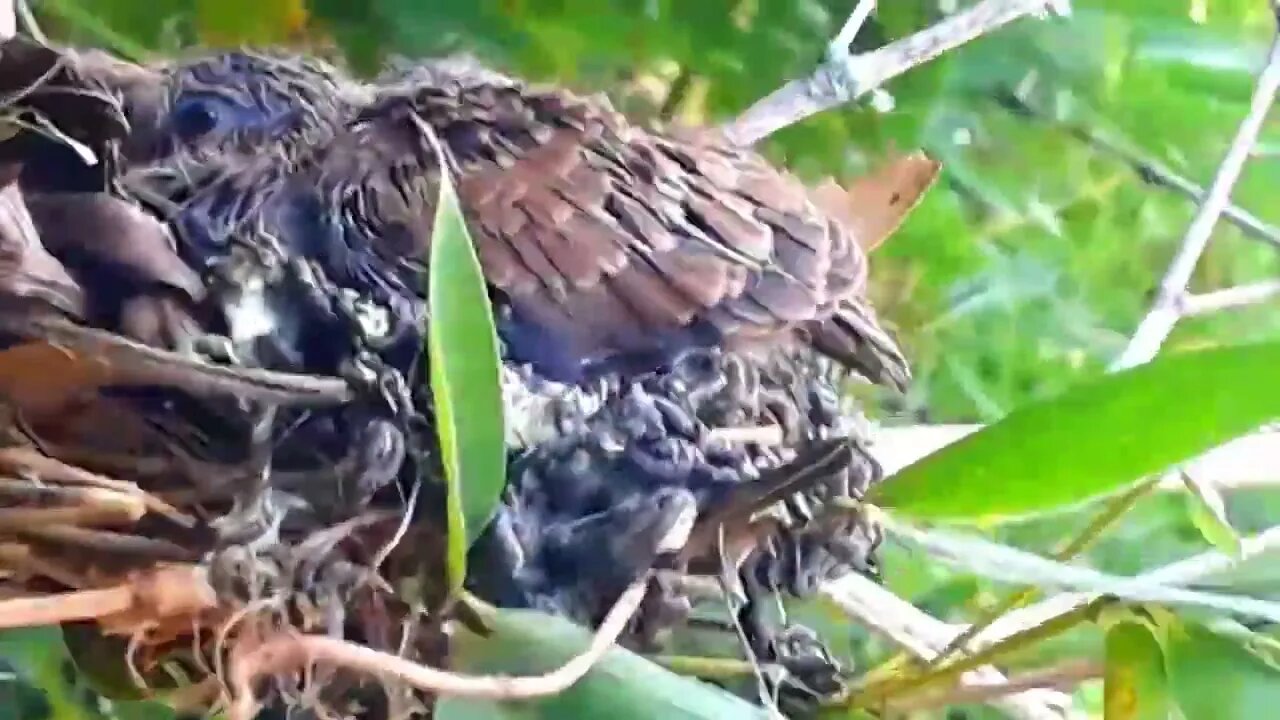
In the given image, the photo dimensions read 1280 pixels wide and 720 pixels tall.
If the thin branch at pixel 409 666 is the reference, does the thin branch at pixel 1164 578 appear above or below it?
above

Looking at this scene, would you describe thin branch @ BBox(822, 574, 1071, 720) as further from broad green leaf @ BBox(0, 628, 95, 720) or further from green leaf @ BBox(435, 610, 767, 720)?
broad green leaf @ BBox(0, 628, 95, 720)

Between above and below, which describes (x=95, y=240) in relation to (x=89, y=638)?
above

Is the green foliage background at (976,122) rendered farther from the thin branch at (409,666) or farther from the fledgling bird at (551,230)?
the thin branch at (409,666)

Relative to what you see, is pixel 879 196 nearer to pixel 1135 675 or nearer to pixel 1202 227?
pixel 1202 227

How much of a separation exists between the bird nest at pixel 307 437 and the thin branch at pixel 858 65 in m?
0.15

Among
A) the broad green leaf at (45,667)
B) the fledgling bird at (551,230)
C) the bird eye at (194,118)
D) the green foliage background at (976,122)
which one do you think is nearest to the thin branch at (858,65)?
the green foliage background at (976,122)

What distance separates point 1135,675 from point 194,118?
Answer: 36 centimetres

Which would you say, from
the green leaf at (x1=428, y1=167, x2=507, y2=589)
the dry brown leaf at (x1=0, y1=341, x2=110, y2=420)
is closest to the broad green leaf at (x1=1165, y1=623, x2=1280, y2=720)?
the green leaf at (x1=428, y1=167, x2=507, y2=589)

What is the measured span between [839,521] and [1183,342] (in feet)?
0.59

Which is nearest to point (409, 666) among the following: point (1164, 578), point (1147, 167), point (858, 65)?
point (1164, 578)

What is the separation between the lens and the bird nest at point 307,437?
0.38 m

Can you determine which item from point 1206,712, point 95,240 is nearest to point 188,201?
point 95,240

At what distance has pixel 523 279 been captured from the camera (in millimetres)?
432

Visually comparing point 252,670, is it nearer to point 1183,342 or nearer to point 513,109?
point 513,109
